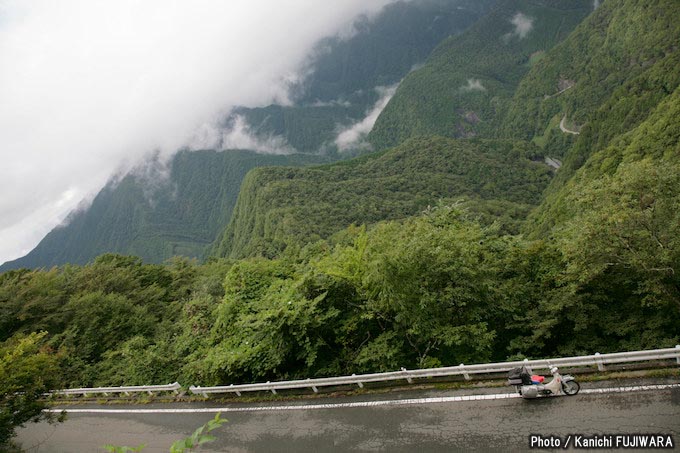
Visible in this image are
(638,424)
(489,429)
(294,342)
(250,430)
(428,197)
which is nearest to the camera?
(638,424)

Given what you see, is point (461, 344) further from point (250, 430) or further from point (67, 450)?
point (67, 450)

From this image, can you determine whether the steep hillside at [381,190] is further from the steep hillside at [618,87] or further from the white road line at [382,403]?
the white road line at [382,403]

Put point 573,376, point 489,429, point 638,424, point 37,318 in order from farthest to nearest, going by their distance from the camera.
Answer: point 37,318
point 573,376
point 489,429
point 638,424

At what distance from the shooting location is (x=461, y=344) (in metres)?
12.7

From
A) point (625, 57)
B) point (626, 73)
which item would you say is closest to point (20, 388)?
point (626, 73)

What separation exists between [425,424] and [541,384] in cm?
283

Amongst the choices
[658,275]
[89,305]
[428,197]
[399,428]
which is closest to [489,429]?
[399,428]

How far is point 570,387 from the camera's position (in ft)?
27.6

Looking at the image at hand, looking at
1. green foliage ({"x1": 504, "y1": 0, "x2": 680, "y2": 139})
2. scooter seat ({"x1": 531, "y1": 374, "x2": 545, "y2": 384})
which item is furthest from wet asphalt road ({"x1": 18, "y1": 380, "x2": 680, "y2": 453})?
green foliage ({"x1": 504, "y1": 0, "x2": 680, "y2": 139})

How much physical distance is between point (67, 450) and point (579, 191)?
21.6 m

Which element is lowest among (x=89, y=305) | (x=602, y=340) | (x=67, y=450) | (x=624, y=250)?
(x=602, y=340)

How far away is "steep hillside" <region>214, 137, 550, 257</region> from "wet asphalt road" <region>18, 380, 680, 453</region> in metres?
101

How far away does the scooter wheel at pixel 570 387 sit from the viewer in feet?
27.4

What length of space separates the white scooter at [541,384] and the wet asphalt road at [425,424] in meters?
0.16
